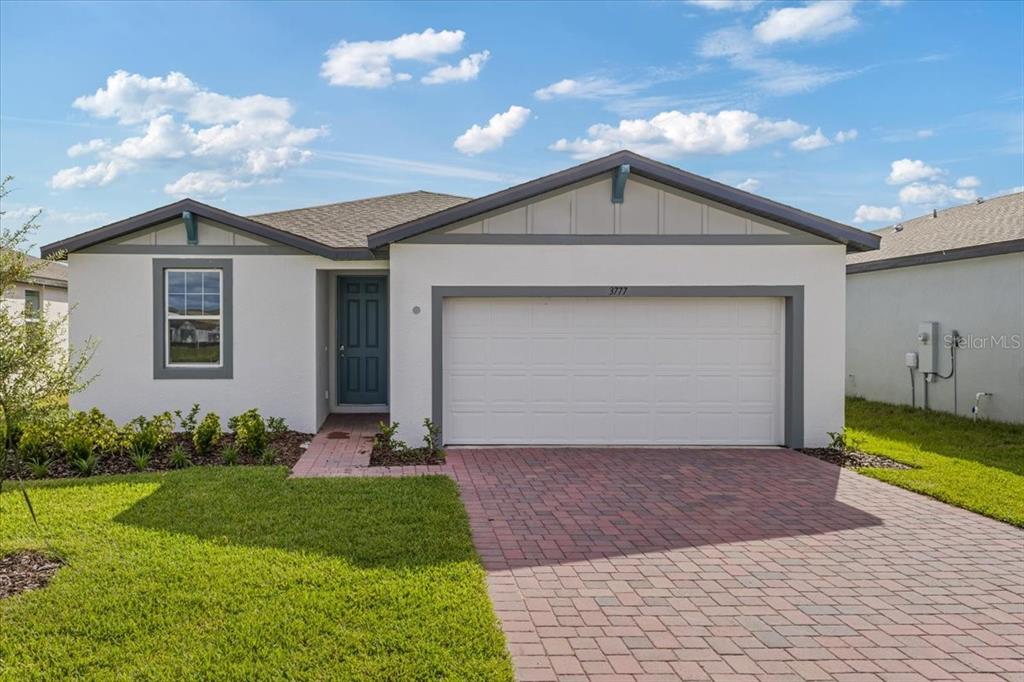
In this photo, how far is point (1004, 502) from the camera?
813 centimetres

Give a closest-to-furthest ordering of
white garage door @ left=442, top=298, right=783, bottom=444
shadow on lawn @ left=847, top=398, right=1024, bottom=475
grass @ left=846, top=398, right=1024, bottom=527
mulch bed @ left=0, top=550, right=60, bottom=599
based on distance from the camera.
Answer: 1. mulch bed @ left=0, top=550, right=60, bottom=599
2. grass @ left=846, top=398, right=1024, bottom=527
3. shadow on lawn @ left=847, top=398, right=1024, bottom=475
4. white garage door @ left=442, top=298, right=783, bottom=444

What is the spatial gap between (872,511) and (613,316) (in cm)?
455

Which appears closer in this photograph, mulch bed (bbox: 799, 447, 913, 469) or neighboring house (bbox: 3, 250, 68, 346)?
mulch bed (bbox: 799, 447, 913, 469)

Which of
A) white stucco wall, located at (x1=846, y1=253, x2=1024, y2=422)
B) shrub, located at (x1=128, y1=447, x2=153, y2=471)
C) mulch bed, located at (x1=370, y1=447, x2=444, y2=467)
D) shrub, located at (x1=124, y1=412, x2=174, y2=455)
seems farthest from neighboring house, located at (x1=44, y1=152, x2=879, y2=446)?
white stucco wall, located at (x1=846, y1=253, x2=1024, y2=422)

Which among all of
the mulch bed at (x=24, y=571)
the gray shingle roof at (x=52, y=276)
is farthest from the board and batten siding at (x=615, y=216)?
the gray shingle roof at (x=52, y=276)

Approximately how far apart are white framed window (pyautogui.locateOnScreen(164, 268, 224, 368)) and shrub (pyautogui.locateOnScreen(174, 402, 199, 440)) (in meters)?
0.76

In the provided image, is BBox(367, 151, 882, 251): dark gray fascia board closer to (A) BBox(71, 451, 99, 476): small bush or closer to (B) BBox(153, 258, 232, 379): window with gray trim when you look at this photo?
(B) BBox(153, 258, 232, 379): window with gray trim

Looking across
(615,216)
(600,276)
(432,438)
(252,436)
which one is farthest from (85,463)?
(615,216)

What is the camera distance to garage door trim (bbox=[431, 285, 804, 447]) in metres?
10.9

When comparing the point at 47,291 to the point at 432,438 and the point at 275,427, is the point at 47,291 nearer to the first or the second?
the point at 275,427

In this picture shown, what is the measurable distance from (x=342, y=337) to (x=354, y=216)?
2.42m

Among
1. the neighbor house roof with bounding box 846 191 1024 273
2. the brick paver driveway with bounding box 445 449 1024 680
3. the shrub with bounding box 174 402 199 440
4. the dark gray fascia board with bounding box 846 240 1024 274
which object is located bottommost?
the brick paver driveway with bounding box 445 449 1024 680

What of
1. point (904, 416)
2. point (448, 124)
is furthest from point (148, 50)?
point (904, 416)

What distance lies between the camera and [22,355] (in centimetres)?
593
